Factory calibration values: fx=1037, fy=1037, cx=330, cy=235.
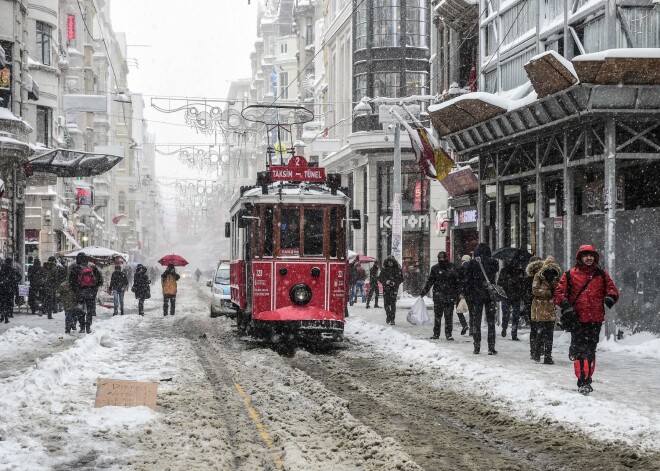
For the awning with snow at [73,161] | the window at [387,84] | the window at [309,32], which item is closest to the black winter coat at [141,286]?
the awning with snow at [73,161]

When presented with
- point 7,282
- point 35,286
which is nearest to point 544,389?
point 7,282

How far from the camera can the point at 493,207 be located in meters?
32.3

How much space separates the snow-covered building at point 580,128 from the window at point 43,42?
20683 millimetres

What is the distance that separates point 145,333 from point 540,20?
11.8 metres

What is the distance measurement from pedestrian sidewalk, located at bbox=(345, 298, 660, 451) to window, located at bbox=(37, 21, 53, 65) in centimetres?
2468

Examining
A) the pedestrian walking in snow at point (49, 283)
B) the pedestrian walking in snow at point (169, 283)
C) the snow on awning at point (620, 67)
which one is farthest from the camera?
the pedestrian walking in snow at point (169, 283)

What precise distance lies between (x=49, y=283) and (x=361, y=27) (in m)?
25.9

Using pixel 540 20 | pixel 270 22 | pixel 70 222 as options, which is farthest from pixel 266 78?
pixel 540 20

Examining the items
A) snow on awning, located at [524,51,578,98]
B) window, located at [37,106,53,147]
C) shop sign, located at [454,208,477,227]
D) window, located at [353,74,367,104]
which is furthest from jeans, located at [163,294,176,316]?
window, located at [353,74,367,104]

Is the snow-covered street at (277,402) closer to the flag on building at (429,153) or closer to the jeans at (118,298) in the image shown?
the flag on building at (429,153)

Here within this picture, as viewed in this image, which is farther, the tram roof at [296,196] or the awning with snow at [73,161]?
the awning with snow at [73,161]

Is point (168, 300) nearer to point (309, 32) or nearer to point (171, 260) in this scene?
point (171, 260)

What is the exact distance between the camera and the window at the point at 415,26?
4884 centimetres

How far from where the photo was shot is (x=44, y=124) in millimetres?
43531
